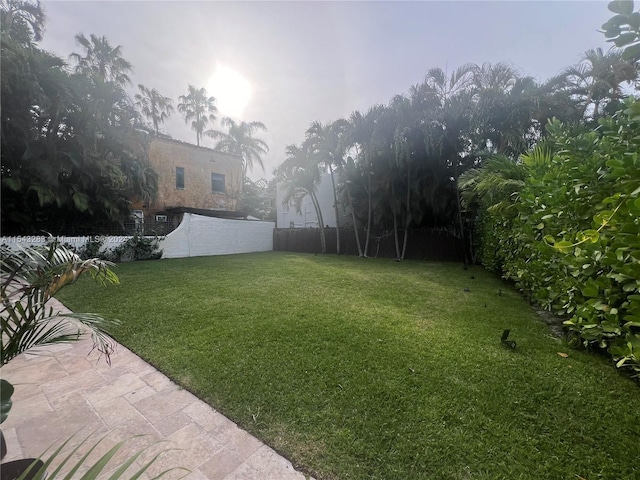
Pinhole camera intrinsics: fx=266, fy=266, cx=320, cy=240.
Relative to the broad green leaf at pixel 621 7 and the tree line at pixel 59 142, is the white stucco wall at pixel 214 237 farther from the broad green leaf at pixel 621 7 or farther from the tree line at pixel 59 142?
the broad green leaf at pixel 621 7

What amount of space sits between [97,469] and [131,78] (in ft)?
57.7

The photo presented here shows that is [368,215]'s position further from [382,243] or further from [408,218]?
[408,218]

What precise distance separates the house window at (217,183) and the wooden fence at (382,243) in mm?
4469

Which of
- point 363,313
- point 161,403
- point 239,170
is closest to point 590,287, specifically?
point 363,313

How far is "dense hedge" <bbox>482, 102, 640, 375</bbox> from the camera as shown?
155 centimetres

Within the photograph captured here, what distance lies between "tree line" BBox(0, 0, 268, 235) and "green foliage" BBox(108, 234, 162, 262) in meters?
1.63

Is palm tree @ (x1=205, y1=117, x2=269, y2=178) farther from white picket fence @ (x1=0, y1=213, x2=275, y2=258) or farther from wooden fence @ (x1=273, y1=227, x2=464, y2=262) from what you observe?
wooden fence @ (x1=273, y1=227, x2=464, y2=262)

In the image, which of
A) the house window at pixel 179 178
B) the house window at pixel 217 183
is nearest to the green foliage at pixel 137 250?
the house window at pixel 179 178

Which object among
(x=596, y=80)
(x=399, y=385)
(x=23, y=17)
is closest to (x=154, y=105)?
(x=23, y=17)

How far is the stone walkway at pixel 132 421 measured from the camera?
1.47m

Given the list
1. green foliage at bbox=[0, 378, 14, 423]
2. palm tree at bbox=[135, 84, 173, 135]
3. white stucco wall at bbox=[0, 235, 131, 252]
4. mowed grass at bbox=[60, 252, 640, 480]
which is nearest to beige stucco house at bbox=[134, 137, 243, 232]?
palm tree at bbox=[135, 84, 173, 135]

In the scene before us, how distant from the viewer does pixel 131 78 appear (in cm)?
1324

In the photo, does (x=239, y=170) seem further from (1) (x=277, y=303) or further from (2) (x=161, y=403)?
(2) (x=161, y=403)

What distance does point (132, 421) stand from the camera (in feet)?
5.85
